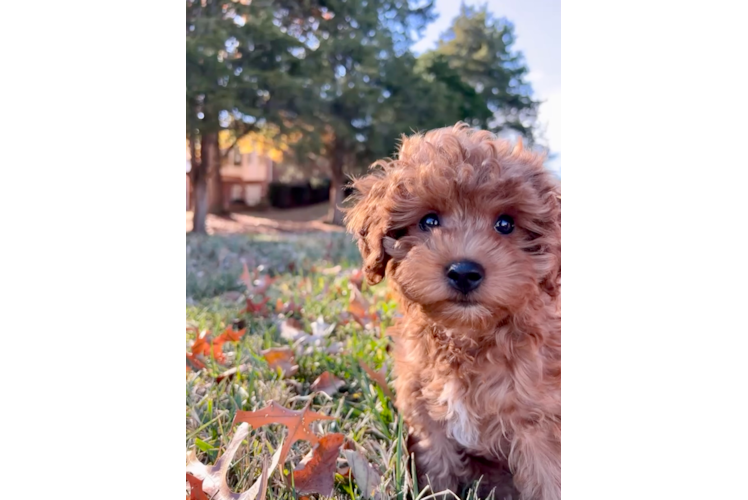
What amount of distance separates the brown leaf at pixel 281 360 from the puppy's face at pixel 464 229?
0.72 meters

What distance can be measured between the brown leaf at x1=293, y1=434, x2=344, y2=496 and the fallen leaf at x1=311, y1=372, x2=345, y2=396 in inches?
26.6

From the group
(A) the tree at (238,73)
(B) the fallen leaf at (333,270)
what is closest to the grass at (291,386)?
(B) the fallen leaf at (333,270)

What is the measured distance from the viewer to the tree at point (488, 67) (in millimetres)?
2250

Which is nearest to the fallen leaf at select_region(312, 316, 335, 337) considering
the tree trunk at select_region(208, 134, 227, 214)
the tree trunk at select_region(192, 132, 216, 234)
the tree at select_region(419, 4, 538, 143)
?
the tree at select_region(419, 4, 538, 143)

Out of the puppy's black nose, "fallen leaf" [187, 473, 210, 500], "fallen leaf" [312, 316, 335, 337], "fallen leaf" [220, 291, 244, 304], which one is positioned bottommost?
"fallen leaf" [187, 473, 210, 500]

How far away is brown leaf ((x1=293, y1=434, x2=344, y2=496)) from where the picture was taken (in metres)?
1.56

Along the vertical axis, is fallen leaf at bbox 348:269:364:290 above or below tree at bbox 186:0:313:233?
below

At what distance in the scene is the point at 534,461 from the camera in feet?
5.42

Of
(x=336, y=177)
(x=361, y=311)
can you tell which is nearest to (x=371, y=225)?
(x=361, y=311)

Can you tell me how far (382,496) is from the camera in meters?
1.57

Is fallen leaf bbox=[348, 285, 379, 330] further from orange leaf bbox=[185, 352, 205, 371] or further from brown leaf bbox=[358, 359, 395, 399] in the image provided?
orange leaf bbox=[185, 352, 205, 371]
